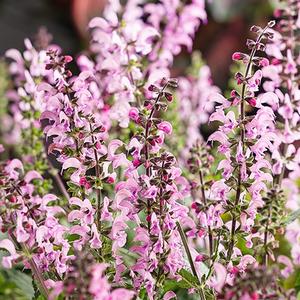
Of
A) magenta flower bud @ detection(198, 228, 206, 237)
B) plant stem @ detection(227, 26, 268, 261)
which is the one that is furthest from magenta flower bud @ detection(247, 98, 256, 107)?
magenta flower bud @ detection(198, 228, 206, 237)

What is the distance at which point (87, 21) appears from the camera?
219cm

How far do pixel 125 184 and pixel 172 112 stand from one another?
0.34m

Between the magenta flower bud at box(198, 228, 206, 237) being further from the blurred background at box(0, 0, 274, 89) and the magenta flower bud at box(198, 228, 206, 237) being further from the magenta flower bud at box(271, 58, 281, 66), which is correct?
the blurred background at box(0, 0, 274, 89)

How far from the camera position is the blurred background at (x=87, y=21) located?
2148 millimetres

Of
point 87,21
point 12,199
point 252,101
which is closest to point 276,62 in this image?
point 252,101

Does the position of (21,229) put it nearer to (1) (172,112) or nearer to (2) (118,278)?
(2) (118,278)

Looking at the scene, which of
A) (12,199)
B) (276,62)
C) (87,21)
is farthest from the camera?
(87,21)

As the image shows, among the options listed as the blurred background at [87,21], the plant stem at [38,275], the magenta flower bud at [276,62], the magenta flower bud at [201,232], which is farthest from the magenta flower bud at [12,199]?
the blurred background at [87,21]

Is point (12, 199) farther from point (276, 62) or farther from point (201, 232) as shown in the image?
point (276, 62)

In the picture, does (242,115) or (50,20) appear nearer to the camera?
(242,115)

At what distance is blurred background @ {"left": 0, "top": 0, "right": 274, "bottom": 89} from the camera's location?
215 centimetres

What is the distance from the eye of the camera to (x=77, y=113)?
1.75ft

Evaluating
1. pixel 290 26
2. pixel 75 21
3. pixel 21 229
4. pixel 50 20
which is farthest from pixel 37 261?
pixel 50 20

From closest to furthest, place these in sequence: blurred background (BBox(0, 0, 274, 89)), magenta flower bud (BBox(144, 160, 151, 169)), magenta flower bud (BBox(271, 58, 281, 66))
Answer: magenta flower bud (BBox(144, 160, 151, 169)) < magenta flower bud (BBox(271, 58, 281, 66)) < blurred background (BBox(0, 0, 274, 89))
